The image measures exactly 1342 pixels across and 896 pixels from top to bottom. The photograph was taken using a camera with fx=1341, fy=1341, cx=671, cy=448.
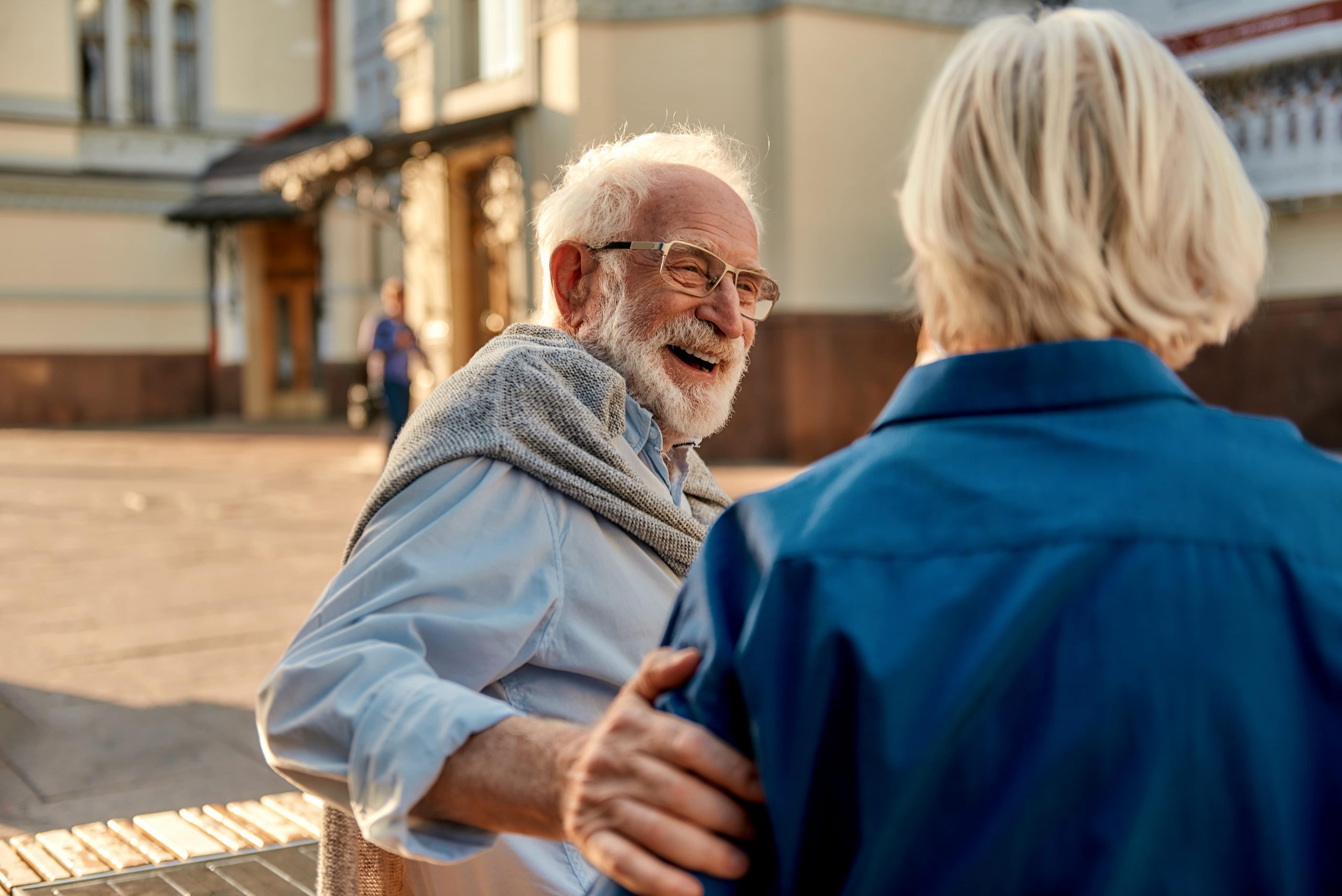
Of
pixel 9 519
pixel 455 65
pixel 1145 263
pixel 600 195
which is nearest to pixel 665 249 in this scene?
pixel 600 195

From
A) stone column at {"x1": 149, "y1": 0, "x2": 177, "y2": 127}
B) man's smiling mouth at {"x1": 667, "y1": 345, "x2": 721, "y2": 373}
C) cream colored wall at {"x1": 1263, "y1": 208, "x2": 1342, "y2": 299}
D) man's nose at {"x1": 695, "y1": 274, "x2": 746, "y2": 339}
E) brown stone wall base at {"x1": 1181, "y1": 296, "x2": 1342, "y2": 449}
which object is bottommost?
brown stone wall base at {"x1": 1181, "y1": 296, "x2": 1342, "y2": 449}

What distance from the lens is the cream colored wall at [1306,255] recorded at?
1095 cm

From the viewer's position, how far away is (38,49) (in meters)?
22.3

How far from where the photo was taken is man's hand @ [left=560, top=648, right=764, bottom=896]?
3.32 feet

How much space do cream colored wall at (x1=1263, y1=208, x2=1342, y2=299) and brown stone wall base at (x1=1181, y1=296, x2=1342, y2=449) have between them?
117 millimetres

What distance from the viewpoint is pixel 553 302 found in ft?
7.12

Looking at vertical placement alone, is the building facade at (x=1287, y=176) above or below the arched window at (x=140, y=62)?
below

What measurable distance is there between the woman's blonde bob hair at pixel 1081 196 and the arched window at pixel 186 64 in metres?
24.9

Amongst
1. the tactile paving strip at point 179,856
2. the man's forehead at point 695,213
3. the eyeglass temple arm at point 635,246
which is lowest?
the tactile paving strip at point 179,856

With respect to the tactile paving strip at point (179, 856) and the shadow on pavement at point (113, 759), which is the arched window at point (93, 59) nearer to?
the shadow on pavement at point (113, 759)

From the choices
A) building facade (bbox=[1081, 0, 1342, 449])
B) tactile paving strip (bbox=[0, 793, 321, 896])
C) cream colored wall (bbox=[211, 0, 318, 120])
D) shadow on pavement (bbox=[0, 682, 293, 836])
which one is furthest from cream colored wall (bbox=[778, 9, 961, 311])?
cream colored wall (bbox=[211, 0, 318, 120])

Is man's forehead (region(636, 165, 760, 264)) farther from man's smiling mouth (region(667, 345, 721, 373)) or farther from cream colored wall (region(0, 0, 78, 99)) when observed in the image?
cream colored wall (region(0, 0, 78, 99))

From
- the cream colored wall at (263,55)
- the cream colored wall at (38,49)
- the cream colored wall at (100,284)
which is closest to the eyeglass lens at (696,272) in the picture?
the cream colored wall at (100,284)

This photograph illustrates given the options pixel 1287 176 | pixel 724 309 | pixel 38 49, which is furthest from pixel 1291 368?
pixel 38 49
